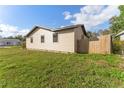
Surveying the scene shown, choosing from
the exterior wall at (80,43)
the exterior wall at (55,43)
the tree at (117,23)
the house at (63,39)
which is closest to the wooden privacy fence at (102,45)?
the exterior wall at (80,43)

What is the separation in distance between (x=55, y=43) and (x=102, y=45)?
4.71 m

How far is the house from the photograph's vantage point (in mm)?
12984

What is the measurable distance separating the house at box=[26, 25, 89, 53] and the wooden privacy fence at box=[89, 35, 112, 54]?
765 millimetres

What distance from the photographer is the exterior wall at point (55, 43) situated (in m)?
13.4

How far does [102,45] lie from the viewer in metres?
11.4

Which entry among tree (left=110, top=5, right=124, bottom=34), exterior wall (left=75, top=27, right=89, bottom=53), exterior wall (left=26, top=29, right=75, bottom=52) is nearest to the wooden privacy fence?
exterior wall (left=75, top=27, right=89, bottom=53)

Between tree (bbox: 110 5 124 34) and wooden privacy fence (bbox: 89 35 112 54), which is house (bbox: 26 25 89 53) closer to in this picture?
wooden privacy fence (bbox: 89 35 112 54)

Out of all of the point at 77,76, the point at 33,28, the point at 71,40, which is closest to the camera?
the point at 77,76

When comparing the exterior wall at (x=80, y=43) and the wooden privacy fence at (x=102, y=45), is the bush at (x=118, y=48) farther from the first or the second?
the exterior wall at (x=80, y=43)
